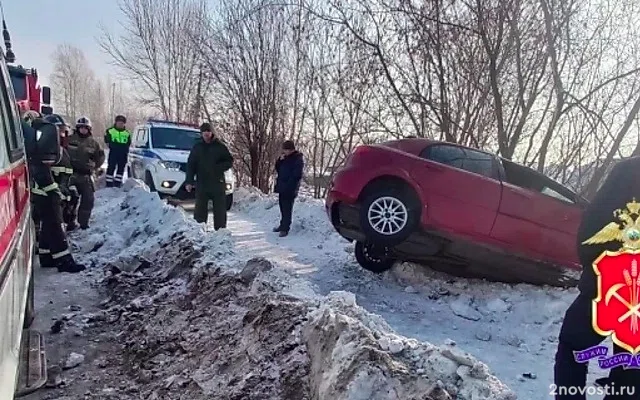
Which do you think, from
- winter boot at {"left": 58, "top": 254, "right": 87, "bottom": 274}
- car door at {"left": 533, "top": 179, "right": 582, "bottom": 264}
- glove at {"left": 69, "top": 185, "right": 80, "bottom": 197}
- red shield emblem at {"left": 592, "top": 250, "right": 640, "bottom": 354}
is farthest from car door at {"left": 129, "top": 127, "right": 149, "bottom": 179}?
red shield emblem at {"left": 592, "top": 250, "right": 640, "bottom": 354}

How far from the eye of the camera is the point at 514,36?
1012cm

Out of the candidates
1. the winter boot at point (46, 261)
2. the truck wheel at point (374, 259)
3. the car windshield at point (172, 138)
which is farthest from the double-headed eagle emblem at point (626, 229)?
the car windshield at point (172, 138)

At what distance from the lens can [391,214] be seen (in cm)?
642

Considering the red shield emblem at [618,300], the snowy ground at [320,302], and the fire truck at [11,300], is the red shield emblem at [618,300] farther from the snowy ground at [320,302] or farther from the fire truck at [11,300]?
the fire truck at [11,300]

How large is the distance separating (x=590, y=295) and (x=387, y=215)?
12.3ft

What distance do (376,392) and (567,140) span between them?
10717 millimetres

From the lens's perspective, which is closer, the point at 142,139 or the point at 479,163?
the point at 479,163

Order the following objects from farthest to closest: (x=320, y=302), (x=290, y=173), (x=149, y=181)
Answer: (x=149, y=181) < (x=290, y=173) < (x=320, y=302)

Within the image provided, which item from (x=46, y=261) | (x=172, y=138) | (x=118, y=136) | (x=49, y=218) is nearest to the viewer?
(x=49, y=218)

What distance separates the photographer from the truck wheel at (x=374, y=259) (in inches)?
277

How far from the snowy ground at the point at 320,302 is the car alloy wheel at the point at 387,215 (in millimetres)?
800

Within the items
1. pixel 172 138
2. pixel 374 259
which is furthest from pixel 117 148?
pixel 374 259

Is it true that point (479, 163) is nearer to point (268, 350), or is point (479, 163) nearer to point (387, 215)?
point (387, 215)

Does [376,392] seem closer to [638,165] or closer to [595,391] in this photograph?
[595,391]
